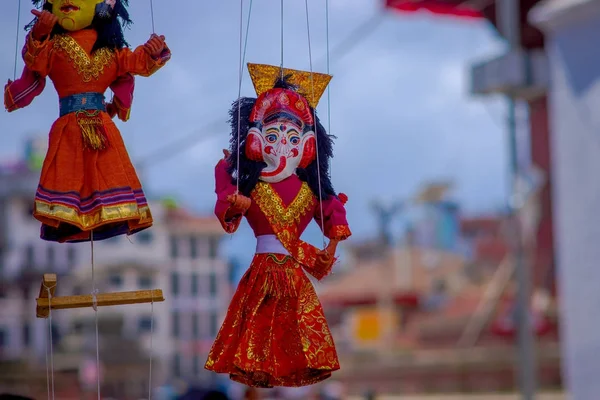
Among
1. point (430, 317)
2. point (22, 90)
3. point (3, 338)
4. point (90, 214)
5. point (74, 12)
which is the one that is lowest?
point (3, 338)

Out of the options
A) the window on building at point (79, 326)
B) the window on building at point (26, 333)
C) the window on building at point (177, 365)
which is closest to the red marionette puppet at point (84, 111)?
the window on building at point (79, 326)

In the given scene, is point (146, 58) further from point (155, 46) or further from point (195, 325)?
point (195, 325)

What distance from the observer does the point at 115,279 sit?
30922mm

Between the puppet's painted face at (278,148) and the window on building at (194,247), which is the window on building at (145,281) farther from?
the puppet's painted face at (278,148)

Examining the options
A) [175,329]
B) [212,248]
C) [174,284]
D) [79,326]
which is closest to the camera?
[212,248]

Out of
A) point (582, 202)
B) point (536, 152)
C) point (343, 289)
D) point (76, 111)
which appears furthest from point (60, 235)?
point (343, 289)

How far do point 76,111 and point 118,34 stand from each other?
0.29 meters

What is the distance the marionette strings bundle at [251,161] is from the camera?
347cm

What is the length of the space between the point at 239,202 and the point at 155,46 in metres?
0.53

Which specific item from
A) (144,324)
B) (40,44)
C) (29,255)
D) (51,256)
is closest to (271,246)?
(40,44)

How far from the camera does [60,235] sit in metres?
3.39

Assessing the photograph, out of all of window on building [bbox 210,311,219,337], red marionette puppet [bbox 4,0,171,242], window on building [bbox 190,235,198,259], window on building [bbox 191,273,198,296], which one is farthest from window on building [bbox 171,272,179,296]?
red marionette puppet [bbox 4,0,171,242]

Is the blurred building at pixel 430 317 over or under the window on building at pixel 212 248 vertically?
under

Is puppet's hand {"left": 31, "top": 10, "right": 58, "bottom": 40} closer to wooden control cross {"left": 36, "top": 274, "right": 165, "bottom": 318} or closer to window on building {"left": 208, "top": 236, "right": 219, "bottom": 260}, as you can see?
wooden control cross {"left": 36, "top": 274, "right": 165, "bottom": 318}
